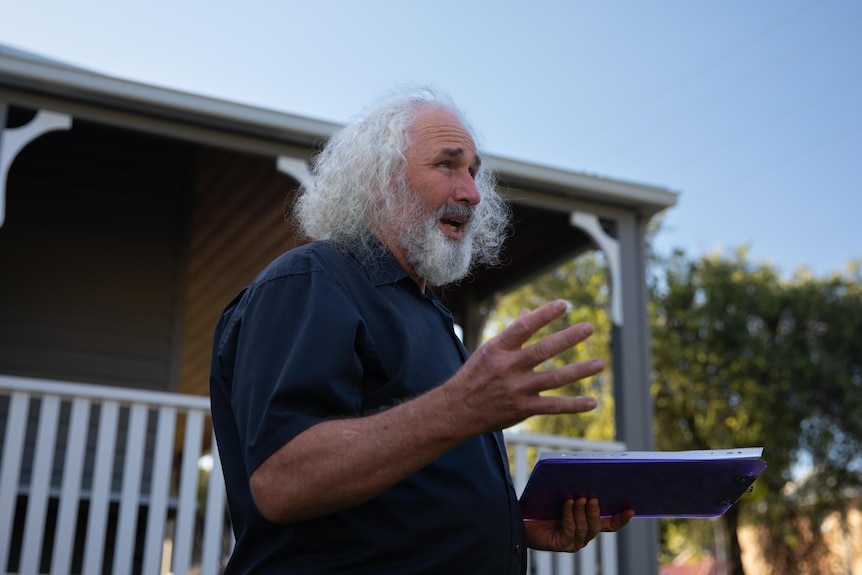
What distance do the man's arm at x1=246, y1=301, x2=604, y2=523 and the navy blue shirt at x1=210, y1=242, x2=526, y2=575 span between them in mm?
48

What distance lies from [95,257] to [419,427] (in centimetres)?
622

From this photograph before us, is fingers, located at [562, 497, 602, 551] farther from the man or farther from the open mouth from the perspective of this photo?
the open mouth

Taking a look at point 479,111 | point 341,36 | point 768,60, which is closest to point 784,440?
point 768,60

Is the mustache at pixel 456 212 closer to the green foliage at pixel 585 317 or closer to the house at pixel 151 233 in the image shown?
the house at pixel 151 233

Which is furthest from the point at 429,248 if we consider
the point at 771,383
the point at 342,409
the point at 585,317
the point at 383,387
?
the point at 771,383

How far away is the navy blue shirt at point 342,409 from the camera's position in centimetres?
141

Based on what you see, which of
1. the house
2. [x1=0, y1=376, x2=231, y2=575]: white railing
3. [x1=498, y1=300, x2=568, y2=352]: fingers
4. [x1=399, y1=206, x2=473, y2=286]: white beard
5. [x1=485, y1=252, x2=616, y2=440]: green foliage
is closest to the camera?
[x1=498, y1=300, x2=568, y2=352]: fingers

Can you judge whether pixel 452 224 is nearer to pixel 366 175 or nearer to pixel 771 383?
pixel 366 175

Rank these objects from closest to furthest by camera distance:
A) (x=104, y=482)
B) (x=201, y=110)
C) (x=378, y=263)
Result: (x=378, y=263) → (x=104, y=482) → (x=201, y=110)

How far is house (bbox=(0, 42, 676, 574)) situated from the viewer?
547 cm

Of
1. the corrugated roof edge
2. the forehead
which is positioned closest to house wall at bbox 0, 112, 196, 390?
the corrugated roof edge

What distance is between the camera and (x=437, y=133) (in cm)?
195

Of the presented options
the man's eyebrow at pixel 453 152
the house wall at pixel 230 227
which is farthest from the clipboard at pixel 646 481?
the house wall at pixel 230 227

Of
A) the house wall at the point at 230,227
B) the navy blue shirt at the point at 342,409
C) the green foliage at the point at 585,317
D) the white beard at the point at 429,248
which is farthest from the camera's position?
the green foliage at the point at 585,317
